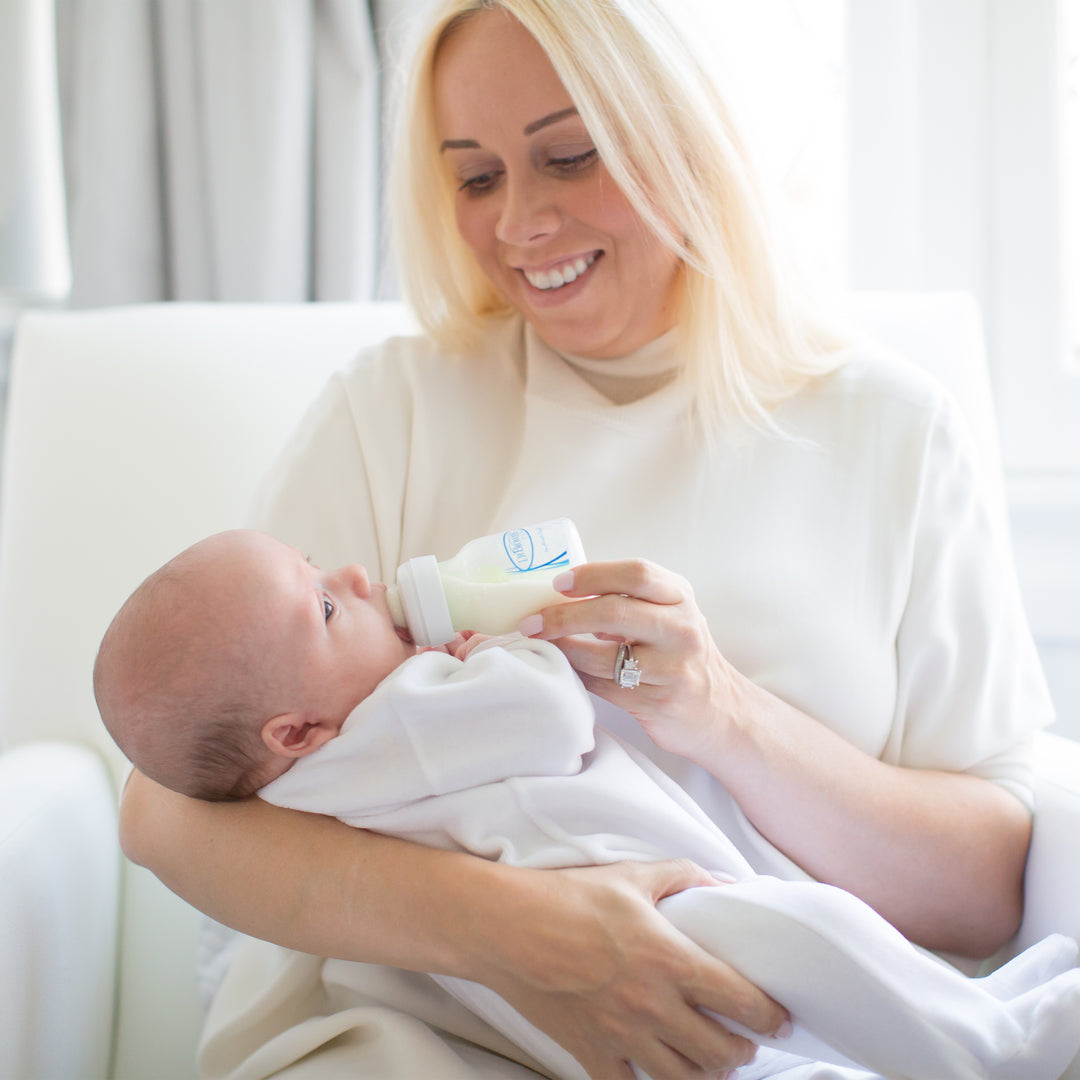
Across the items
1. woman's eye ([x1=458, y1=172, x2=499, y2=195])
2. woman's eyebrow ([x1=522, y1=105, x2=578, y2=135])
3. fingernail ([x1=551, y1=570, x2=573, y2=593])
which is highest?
woman's eyebrow ([x1=522, y1=105, x2=578, y2=135])

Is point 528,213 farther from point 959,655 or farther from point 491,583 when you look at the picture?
point 959,655

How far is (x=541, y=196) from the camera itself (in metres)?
1.10

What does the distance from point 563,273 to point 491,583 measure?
416 millimetres

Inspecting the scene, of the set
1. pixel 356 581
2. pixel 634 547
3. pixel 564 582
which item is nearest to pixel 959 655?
pixel 634 547

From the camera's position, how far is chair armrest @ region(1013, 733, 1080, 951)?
3.27 ft

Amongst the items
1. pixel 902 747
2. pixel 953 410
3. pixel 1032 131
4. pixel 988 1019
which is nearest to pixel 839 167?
pixel 1032 131

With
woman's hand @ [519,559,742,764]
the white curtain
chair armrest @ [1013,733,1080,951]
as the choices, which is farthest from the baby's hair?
the white curtain

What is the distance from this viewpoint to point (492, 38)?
1.08 metres

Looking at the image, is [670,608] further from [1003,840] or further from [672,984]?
[1003,840]

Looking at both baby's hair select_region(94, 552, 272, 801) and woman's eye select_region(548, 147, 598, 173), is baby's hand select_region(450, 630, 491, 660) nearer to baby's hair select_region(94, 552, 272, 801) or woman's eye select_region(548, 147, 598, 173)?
baby's hair select_region(94, 552, 272, 801)

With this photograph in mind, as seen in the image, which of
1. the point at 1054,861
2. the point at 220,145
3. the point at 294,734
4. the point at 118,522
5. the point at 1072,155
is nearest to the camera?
the point at 294,734

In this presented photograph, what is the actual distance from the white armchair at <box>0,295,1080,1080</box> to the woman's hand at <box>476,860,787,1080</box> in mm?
447

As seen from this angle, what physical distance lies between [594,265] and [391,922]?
0.70m

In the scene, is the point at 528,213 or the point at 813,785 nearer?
the point at 813,785
